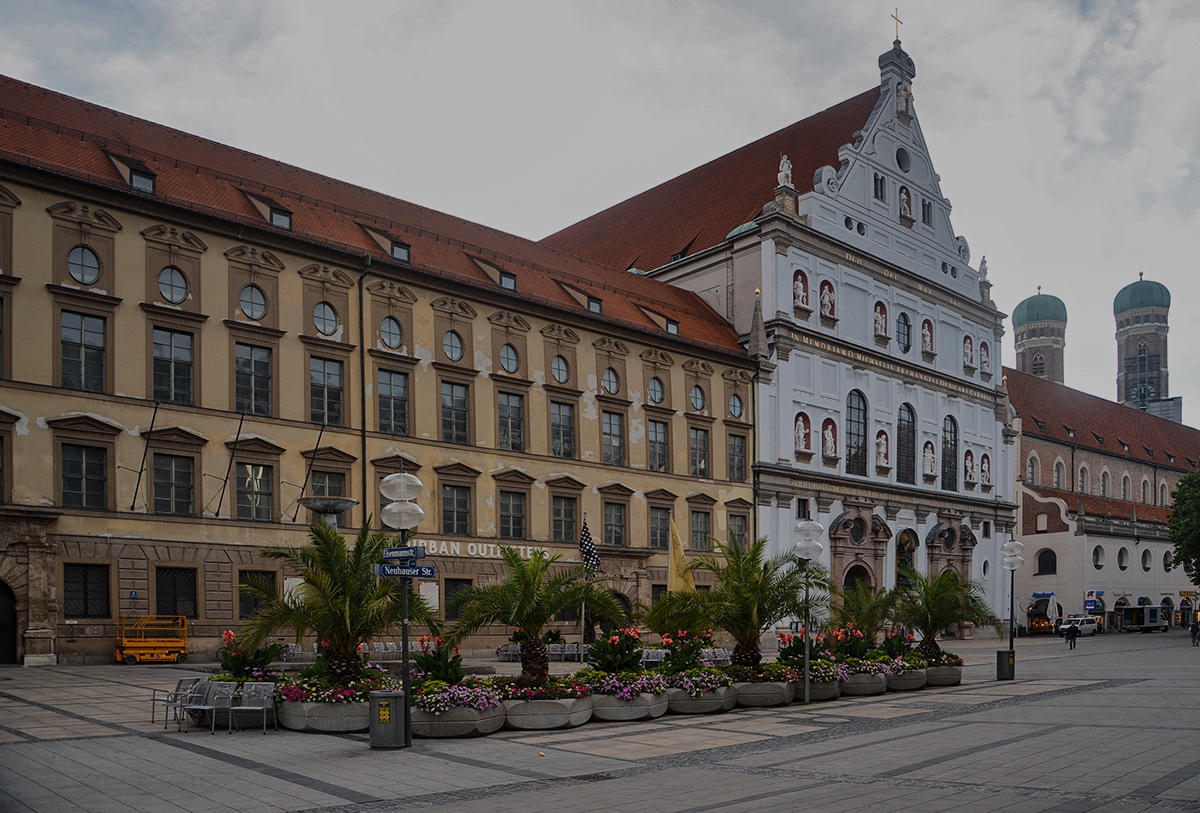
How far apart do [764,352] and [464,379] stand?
1840 cm

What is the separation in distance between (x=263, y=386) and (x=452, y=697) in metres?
21.2

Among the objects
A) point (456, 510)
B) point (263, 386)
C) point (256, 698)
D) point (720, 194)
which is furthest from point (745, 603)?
point (720, 194)

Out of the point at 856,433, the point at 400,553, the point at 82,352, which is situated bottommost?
the point at 400,553

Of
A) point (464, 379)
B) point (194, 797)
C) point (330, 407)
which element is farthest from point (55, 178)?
point (194, 797)

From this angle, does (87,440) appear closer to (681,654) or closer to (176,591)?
(176,591)

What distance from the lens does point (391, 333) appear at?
41156 mm

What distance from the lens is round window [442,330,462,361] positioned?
42688 mm

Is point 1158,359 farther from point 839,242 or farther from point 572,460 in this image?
point 572,460

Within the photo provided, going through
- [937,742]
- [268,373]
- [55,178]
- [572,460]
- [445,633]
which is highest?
[55,178]

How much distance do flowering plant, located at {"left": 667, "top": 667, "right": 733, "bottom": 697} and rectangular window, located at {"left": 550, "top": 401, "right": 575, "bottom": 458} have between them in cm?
2307

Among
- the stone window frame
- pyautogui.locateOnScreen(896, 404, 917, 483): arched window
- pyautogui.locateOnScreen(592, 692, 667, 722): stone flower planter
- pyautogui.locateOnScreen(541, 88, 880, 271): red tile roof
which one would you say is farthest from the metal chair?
pyautogui.locateOnScreen(896, 404, 917, 483): arched window

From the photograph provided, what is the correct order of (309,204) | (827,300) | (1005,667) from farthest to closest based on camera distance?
(827,300) → (309,204) → (1005,667)

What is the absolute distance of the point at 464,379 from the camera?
43125 millimetres

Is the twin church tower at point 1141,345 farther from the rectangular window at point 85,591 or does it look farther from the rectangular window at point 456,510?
the rectangular window at point 85,591
